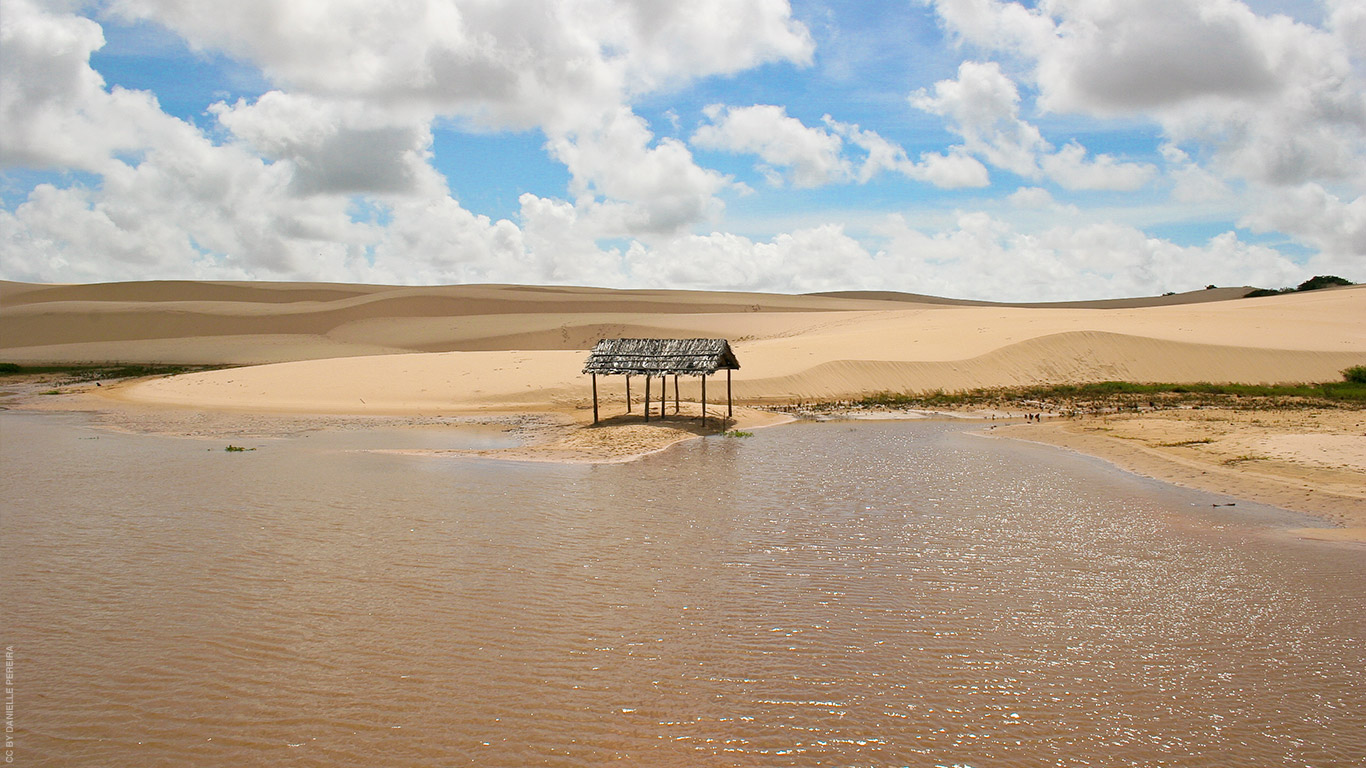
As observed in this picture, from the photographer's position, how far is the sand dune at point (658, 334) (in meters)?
30.2

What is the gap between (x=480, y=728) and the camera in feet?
19.5

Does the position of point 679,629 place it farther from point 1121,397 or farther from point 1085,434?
point 1121,397

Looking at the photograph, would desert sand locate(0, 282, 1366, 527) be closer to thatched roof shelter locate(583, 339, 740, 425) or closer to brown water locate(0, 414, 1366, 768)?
thatched roof shelter locate(583, 339, 740, 425)

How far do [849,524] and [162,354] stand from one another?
4964cm

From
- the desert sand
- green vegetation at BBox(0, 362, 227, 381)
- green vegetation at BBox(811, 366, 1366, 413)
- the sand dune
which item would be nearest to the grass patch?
green vegetation at BBox(811, 366, 1366, 413)

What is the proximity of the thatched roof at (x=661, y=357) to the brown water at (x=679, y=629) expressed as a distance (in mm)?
8755

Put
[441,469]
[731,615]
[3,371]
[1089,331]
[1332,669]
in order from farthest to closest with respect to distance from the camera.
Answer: [3,371]
[1089,331]
[441,469]
[731,615]
[1332,669]

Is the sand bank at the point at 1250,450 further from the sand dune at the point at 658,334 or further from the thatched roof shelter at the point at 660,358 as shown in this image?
the sand dune at the point at 658,334

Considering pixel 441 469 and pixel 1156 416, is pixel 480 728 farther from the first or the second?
pixel 1156 416

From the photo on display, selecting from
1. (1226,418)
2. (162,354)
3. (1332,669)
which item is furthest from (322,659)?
(162,354)

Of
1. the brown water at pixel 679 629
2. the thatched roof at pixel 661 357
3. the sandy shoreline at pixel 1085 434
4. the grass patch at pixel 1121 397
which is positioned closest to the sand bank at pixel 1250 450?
the sandy shoreline at pixel 1085 434

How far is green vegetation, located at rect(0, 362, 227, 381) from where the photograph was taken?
41.2 metres

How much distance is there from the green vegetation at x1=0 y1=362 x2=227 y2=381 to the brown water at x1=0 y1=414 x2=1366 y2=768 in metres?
31.7

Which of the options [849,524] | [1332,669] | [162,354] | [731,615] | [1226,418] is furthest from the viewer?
[162,354]
